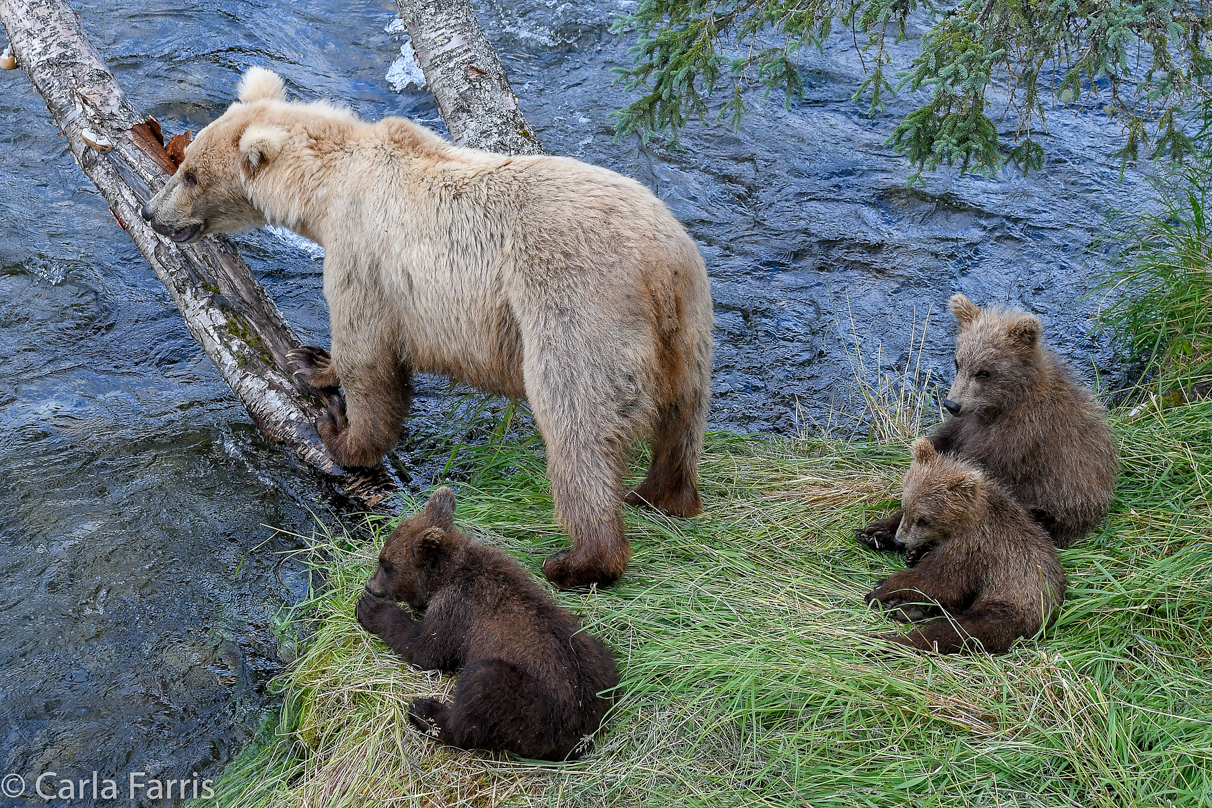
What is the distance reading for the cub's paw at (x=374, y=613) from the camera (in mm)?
4418

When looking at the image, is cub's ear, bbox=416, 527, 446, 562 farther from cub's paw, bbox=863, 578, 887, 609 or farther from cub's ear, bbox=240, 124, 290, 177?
cub's ear, bbox=240, 124, 290, 177

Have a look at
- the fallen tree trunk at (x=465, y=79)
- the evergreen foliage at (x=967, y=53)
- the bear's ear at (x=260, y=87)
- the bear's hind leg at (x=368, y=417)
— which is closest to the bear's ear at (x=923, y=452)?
the evergreen foliage at (x=967, y=53)

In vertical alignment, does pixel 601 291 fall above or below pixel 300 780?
above

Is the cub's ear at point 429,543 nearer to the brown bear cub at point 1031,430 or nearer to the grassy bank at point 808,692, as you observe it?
the grassy bank at point 808,692

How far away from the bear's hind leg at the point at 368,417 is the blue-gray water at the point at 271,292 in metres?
0.54

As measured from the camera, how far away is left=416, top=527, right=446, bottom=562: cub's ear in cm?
422

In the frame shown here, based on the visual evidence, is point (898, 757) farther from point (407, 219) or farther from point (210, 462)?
point (210, 462)

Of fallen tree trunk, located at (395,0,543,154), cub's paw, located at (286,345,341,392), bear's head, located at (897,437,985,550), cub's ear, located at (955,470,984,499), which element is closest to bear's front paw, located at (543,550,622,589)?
bear's head, located at (897,437,985,550)

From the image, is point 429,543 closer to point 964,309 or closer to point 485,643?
point 485,643

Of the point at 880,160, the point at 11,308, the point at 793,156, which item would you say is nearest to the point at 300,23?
the point at 11,308

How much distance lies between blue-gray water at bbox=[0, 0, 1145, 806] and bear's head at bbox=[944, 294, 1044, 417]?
2052mm

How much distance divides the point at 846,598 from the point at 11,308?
698 centimetres

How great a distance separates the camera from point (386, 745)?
4008 mm

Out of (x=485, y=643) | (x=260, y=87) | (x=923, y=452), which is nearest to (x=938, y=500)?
(x=923, y=452)
